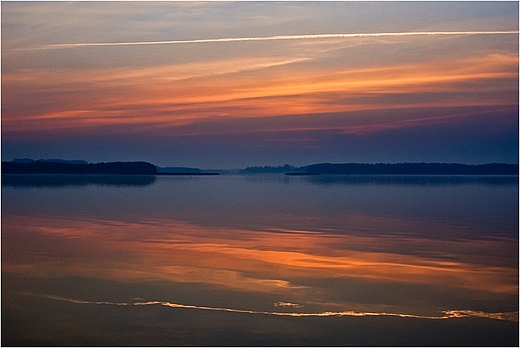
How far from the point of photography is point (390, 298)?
417 inches

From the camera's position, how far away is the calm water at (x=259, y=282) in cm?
908

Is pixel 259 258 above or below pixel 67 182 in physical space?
below

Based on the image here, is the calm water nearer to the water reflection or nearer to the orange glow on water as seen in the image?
the orange glow on water

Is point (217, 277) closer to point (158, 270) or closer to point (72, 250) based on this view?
A: point (158, 270)

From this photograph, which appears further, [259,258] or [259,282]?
[259,258]

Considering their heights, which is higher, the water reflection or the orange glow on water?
the water reflection

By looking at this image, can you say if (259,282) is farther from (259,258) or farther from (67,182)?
(67,182)

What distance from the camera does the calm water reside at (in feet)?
29.8

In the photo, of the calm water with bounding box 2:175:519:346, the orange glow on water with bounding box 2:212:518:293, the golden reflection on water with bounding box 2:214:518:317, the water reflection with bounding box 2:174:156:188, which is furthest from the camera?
the water reflection with bounding box 2:174:156:188

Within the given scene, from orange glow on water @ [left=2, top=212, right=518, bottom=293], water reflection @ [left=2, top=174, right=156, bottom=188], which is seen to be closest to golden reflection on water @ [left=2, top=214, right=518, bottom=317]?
orange glow on water @ [left=2, top=212, right=518, bottom=293]

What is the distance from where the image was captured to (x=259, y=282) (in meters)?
11.5

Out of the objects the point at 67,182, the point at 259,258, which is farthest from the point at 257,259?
the point at 67,182

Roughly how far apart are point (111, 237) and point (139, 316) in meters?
7.29

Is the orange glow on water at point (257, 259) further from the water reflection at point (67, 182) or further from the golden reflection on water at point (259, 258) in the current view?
the water reflection at point (67, 182)
